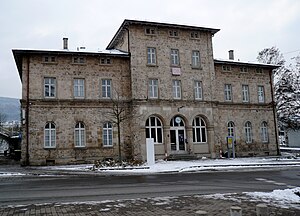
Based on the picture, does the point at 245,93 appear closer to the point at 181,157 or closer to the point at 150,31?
the point at 181,157

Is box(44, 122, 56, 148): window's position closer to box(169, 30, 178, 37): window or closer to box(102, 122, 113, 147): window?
box(102, 122, 113, 147): window

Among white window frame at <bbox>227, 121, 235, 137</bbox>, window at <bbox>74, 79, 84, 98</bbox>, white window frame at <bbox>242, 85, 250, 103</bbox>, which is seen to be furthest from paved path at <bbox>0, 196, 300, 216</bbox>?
white window frame at <bbox>242, 85, 250, 103</bbox>

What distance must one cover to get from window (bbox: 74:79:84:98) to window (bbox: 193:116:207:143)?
36.4 ft

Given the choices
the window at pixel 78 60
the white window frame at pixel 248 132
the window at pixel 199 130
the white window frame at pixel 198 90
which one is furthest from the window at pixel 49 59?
the white window frame at pixel 248 132

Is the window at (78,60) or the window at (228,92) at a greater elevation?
the window at (78,60)

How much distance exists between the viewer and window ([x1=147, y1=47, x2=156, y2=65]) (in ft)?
98.6

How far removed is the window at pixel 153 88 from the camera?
29631mm

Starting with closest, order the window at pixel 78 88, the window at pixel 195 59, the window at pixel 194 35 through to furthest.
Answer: the window at pixel 78 88, the window at pixel 195 59, the window at pixel 194 35

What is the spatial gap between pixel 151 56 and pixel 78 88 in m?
7.52

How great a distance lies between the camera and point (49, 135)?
26750 mm

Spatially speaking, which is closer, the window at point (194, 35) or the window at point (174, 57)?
the window at point (174, 57)

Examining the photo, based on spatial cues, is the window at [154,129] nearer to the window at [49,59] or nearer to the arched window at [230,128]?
the arched window at [230,128]

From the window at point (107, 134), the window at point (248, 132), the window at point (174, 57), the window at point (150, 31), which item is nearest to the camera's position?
the window at point (107, 134)

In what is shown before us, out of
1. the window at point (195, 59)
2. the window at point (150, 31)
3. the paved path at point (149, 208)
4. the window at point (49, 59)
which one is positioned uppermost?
the window at point (150, 31)
